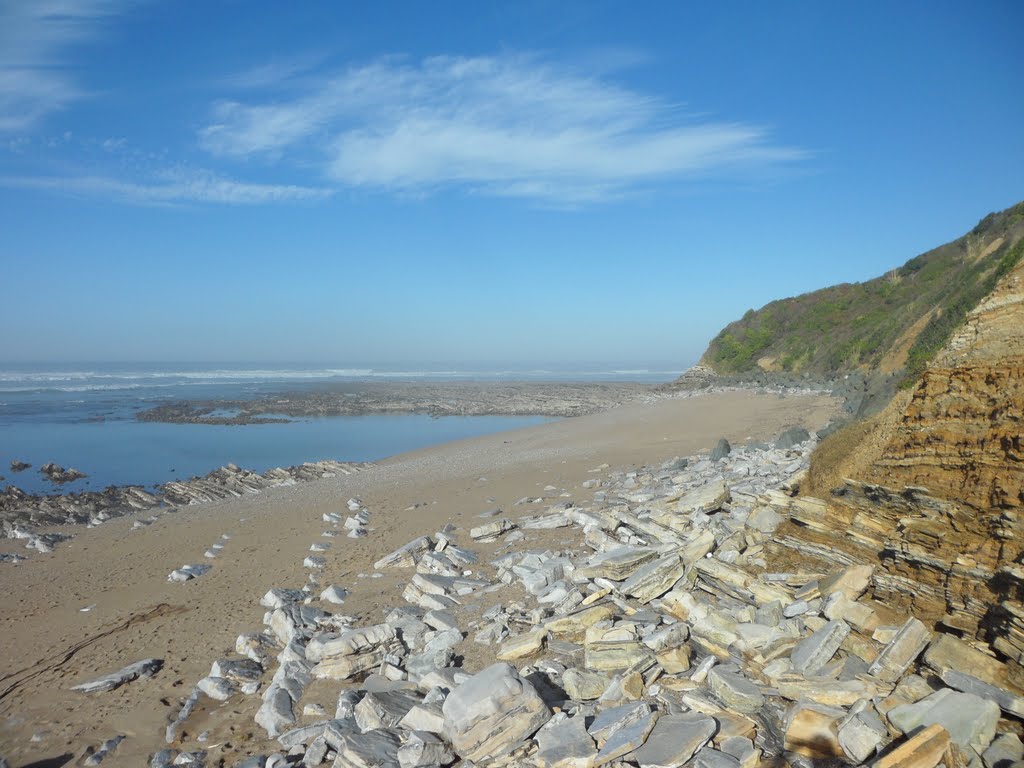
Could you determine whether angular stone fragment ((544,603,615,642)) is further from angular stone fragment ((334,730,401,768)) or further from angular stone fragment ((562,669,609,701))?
angular stone fragment ((334,730,401,768))

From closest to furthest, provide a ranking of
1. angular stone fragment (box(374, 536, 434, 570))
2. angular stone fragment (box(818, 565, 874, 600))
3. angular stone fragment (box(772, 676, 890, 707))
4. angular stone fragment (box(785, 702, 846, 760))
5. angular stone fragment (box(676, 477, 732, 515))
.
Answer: angular stone fragment (box(785, 702, 846, 760))
angular stone fragment (box(772, 676, 890, 707))
angular stone fragment (box(818, 565, 874, 600))
angular stone fragment (box(676, 477, 732, 515))
angular stone fragment (box(374, 536, 434, 570))

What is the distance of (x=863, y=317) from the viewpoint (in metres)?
37.3

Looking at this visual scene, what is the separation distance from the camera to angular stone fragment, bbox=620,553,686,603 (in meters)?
5.91

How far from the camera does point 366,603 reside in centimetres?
Answer: 731

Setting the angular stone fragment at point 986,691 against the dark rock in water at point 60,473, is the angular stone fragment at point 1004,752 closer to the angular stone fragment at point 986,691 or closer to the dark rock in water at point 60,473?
the angular stone fragment at point 986,691

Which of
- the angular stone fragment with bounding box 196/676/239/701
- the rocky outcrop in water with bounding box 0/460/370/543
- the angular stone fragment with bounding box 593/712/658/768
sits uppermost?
the angular stone fragment with bounding box 593/712/658/768

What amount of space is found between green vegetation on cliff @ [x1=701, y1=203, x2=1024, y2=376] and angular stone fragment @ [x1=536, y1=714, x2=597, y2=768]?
596 inches

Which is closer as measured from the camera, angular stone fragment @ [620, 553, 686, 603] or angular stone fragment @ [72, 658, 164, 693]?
angular stone fragment @ [72, 658, 164, 693]

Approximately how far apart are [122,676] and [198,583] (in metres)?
2.86

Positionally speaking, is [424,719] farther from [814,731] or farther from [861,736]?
[861,736]

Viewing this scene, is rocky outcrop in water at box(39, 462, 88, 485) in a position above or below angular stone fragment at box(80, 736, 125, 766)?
above

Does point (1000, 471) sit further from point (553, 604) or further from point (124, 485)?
point (124, 485)

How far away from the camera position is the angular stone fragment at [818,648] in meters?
4.39

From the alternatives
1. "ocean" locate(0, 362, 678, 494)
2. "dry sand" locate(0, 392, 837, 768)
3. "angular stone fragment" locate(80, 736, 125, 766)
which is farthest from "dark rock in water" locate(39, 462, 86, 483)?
"angular stone fragment" locate(80, 736, 125, 766)
